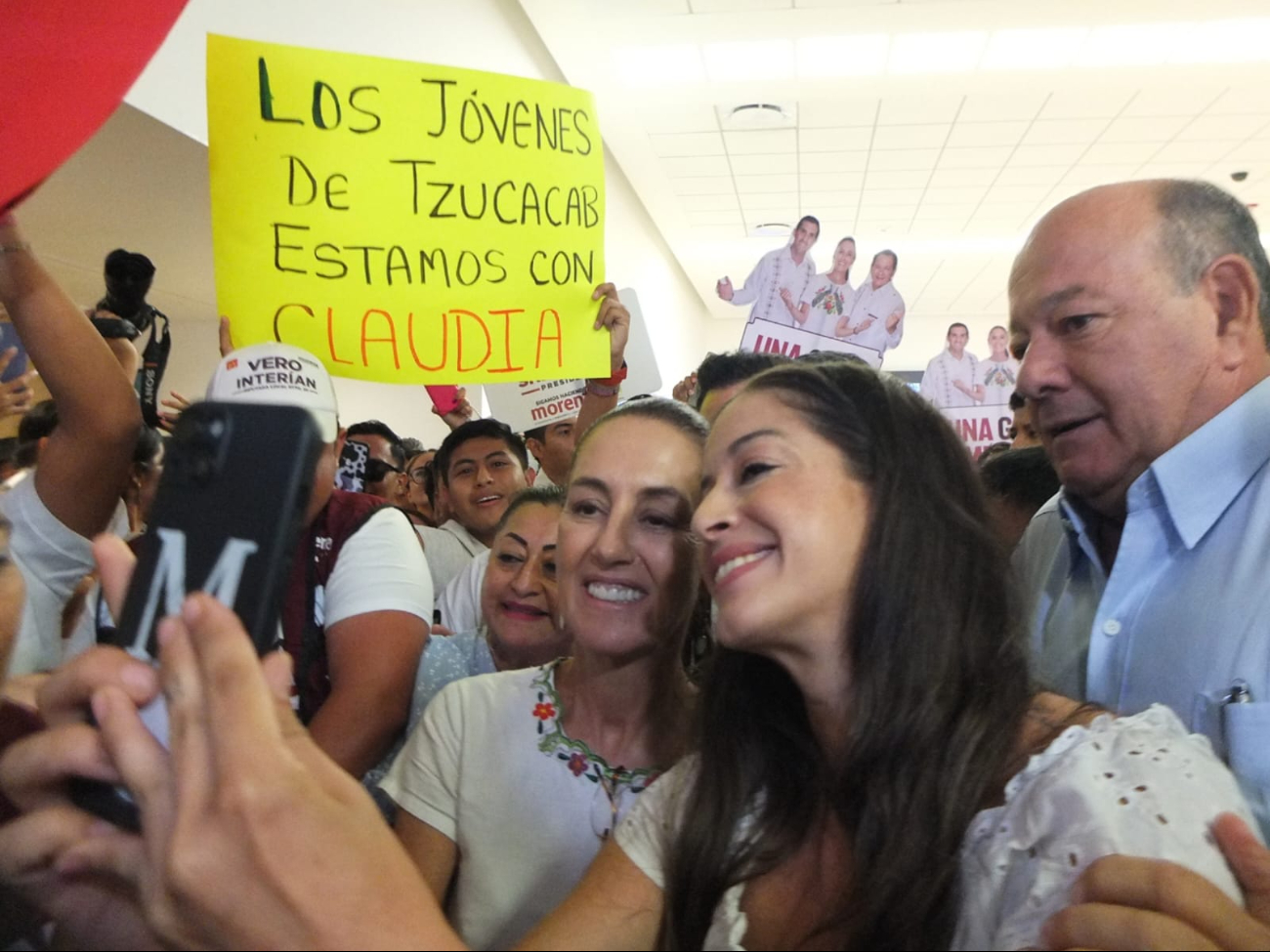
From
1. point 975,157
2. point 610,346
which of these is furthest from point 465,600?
point 975,157

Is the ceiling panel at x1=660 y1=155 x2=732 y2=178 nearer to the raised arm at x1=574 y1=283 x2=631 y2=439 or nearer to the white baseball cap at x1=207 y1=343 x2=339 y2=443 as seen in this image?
the raised arm at x1=574 y1=283 x2=631 y2=439

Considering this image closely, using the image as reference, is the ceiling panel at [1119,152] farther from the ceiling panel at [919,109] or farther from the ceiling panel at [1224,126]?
the ceiling panel at [919,109]

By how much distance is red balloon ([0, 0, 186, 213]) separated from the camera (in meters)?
1.01

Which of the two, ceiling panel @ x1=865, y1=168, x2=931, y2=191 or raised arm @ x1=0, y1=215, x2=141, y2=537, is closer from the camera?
raised arm @ x1=0, y1=215, x2=141, y2=537

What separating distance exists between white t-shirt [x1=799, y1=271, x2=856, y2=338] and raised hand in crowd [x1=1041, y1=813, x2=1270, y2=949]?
208 cm

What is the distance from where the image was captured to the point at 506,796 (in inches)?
48.7

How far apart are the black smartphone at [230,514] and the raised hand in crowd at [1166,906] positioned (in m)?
0.52

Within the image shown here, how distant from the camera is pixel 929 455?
3.53 feet

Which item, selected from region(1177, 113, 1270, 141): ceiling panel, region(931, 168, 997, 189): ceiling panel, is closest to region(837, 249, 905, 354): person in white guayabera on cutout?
region(1177, 113, 1270, 141): ceiling panel

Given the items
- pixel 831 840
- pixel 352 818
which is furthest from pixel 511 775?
pixel 352 818

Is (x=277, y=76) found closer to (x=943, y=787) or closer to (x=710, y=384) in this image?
(x=710, y=384)

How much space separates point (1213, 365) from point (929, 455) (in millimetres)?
445

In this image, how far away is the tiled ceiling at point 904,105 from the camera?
14.7 ft

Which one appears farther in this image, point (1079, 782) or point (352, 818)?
point (1079, 782)
